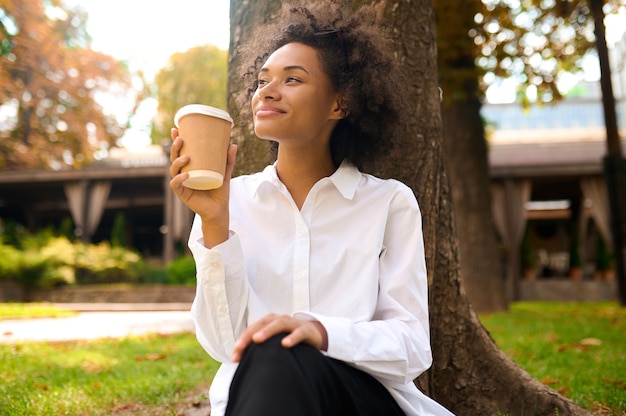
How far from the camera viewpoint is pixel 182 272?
1454 centimetres

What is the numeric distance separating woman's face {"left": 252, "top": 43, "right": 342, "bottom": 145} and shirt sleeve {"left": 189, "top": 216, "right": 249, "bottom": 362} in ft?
1.31

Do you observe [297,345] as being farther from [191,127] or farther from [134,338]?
[134,338]

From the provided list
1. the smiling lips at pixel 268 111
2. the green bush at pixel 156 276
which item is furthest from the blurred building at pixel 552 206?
the smiling lips at pixel 268 111

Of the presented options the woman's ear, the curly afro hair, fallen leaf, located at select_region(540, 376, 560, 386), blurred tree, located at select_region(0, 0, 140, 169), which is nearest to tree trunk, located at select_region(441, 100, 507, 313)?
fallen leaf, located at select_region(540, 376, 560, 386)

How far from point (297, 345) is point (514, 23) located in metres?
9.67

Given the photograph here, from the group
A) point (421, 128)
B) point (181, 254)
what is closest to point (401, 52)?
point (421, 128)

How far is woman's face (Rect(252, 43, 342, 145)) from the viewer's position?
187cm

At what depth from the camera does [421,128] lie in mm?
2766

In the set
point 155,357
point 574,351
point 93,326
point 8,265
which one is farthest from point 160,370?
point 8,265

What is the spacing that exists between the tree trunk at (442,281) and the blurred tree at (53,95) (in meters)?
17.9

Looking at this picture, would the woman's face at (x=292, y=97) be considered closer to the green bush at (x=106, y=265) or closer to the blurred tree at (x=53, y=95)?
the green bush at (x=106, y=265)

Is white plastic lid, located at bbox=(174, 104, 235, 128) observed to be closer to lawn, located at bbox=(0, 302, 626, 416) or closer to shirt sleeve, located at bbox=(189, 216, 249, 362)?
shirt sleeve, located at bbox=(189, 216, 249, 362)

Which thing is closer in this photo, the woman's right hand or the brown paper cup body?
the brown paper cup body

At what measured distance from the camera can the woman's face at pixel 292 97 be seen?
187 cm
